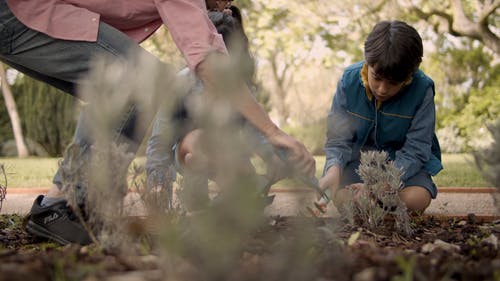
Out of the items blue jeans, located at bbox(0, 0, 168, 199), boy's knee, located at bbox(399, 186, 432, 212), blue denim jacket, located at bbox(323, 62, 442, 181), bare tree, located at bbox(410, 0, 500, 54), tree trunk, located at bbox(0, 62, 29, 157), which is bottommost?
tree trunk, located at bbox(0, 62, 29, 157)

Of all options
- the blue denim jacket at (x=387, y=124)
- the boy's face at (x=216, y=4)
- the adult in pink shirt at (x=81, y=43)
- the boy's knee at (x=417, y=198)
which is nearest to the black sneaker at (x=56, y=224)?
the adult in pink shirt at (x=81, y=43)

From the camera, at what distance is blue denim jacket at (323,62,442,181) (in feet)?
10.8

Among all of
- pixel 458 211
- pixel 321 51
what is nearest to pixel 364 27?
pixel 321 51

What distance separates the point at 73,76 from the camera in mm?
2459

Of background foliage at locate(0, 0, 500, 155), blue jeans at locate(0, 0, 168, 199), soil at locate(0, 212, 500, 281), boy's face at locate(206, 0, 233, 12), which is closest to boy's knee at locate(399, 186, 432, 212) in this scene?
soil at locate(0, 212, 500, 281)

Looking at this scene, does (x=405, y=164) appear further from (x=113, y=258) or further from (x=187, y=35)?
(x=113, y=258)

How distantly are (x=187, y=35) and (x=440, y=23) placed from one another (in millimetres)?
10540

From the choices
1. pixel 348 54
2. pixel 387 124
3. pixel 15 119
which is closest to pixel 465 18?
pixel 348 54

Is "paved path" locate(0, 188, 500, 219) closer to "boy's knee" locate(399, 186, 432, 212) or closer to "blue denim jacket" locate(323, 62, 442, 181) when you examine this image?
"boy's knee" locate(399, 186, 432, 212)

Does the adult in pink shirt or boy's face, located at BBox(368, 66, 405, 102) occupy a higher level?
the adult in pink shirt

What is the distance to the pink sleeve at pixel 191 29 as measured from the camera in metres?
2.20

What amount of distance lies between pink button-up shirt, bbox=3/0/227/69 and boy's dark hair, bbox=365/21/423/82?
3.40ft

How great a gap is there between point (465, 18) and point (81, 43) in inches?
391

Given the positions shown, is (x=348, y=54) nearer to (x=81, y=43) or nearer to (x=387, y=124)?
(x=387, y=124)
